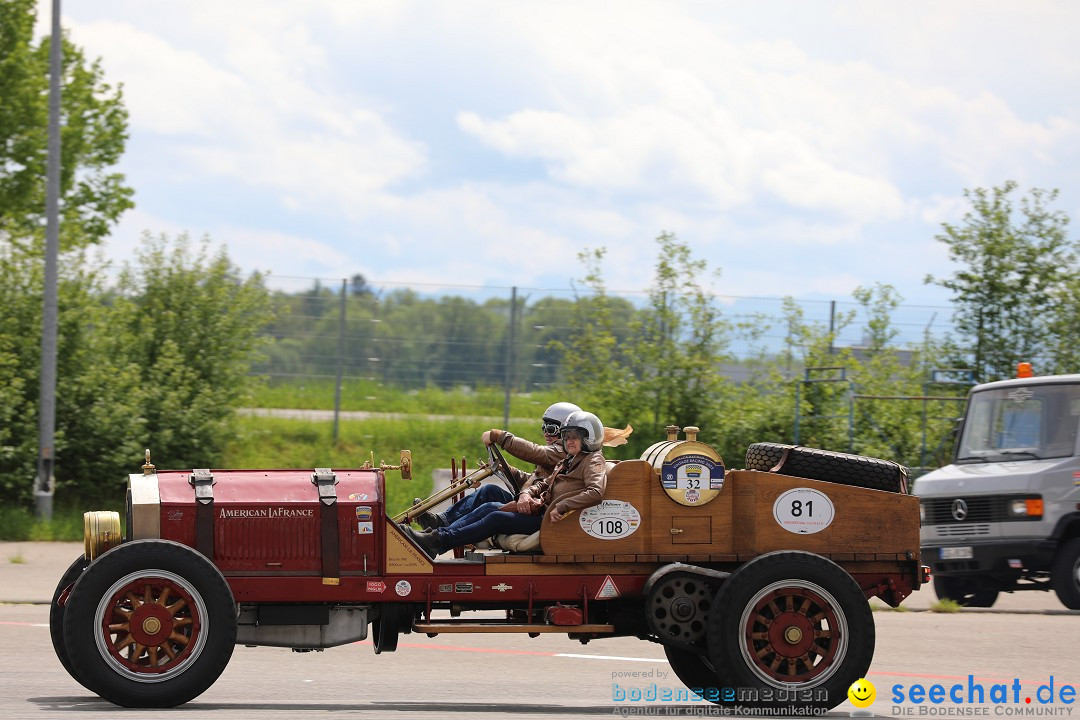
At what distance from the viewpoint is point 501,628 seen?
7.37 metres

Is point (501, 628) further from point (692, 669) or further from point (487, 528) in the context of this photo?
point (692, 669)

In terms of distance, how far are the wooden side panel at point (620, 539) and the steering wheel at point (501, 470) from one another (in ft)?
1.88

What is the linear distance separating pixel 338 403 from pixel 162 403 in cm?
293

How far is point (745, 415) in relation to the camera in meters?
19.6

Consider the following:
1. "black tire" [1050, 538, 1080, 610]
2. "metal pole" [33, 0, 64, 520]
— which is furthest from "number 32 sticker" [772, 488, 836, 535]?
"metal pole" [33, 0, 64, 520]

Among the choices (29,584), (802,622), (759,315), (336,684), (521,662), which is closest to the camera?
(802,622)

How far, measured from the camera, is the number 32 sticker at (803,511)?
7664mm

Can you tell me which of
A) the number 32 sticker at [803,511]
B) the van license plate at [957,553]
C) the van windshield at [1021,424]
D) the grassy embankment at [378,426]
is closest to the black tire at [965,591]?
the van license plate at [957,553]

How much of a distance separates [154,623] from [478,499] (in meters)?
1.96

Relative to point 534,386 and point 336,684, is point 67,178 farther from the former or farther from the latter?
point 336,684

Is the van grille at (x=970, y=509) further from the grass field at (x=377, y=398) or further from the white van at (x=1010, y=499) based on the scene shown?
the grass field at (x=377, y=398)

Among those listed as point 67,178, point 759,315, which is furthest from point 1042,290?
point 67,178

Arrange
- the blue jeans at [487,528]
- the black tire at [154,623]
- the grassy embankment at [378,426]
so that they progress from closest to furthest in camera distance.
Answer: the black tire at [154,623] → the blue jeans at [487,528] → the grassy embankment at [378,426]

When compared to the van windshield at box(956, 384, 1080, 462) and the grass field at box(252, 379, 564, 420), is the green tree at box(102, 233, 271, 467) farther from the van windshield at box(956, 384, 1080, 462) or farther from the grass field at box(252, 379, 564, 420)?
the van windshield at box(956, 384, 1080, 462)
